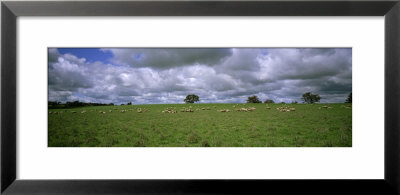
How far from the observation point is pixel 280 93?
2.76 metres

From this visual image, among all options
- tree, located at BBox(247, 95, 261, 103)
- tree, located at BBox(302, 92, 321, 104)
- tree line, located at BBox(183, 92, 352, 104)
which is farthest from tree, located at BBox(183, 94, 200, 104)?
tree, located at BBox(302, 92, 321, 104)

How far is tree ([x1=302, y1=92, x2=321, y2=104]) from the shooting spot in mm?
2719

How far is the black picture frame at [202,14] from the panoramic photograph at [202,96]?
532 mm

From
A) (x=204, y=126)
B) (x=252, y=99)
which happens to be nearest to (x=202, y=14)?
(x=252, y=99)

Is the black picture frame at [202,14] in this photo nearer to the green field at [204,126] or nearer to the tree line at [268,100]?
the green field at [204,126]

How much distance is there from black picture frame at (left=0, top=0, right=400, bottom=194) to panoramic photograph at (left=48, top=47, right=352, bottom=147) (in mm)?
532

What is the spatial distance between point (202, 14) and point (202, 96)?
3.35 ft

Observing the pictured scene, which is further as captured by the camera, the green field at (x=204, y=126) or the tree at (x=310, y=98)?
the tree at (x=310, y=98)

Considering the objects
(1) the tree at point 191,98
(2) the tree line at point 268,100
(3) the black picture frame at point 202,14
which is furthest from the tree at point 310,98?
(1) the tree at point 191,98

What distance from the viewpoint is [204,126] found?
9.14 ft

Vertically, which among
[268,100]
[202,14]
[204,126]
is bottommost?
[204,126]

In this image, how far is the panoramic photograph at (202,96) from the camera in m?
2.61

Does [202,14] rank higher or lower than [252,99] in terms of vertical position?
higher

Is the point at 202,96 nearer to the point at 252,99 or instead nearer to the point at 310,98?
the point at 252,99
